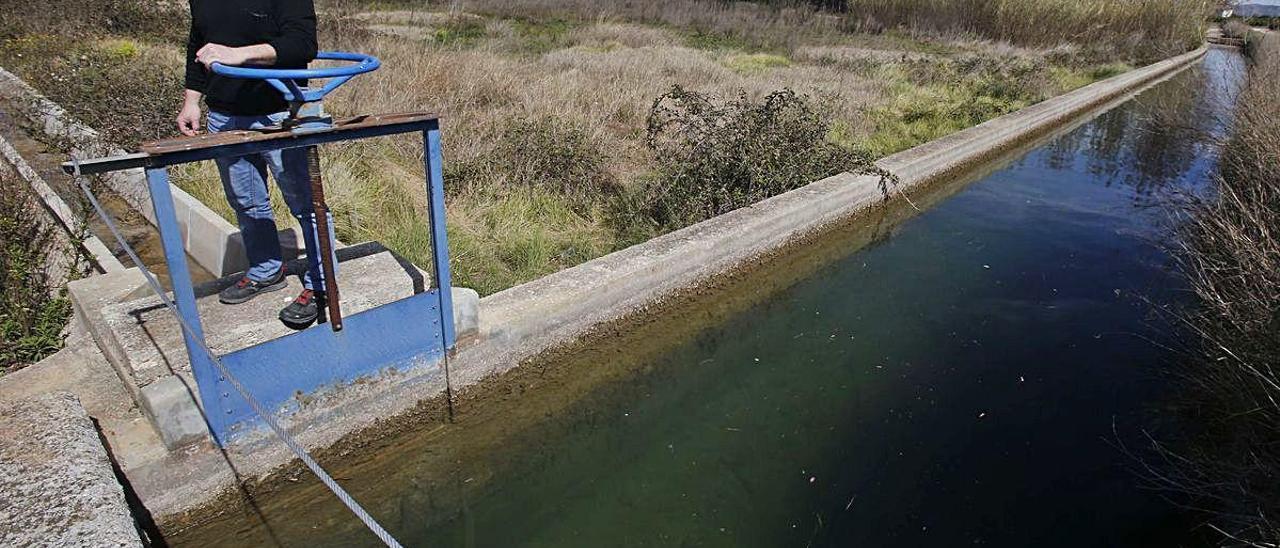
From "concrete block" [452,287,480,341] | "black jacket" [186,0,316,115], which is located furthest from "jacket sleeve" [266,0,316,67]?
"concrete block" [452,287,480,341]

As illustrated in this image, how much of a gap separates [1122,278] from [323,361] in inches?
225

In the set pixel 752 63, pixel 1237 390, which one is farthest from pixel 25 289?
pixel 752 63

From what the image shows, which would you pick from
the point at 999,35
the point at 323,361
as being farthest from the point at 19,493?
the point at 999,35

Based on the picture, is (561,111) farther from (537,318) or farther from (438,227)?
(438,227)

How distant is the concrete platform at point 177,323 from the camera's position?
2512 mm

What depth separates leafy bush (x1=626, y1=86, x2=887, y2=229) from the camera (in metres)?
5.50

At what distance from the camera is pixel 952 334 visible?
4621 millimetres

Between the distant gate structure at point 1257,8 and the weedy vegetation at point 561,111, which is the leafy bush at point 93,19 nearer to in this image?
the weedy vegetation at point 561,111

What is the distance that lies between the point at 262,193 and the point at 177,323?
0.63 metres

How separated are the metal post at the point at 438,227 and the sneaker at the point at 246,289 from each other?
0.75 meters

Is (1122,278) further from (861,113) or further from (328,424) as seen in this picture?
(328,424)

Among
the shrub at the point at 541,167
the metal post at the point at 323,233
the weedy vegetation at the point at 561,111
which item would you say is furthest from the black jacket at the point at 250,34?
the shrub at the point at 541,167

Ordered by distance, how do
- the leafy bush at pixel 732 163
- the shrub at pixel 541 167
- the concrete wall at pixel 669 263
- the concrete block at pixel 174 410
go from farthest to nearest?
the shrub at pixel 541 167 → the leafy bush at pixel 732 163 → the concrete wall at pixel 669 263 → the concrete block at pixel 174 410

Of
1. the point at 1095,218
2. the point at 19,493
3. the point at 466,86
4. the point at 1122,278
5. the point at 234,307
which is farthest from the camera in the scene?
the point at 466,86
